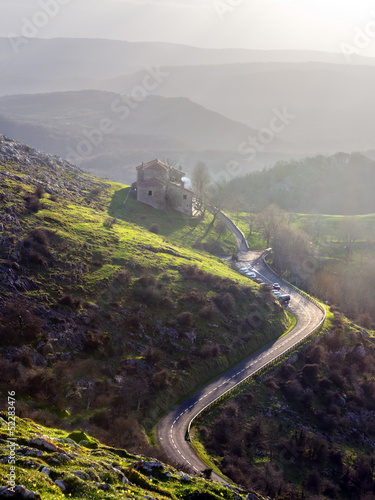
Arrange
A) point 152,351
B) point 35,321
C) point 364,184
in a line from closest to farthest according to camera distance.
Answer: point 35,321 < point 152,351 < point 364,184

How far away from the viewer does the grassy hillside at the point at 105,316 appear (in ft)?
115

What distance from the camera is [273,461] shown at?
38406mm

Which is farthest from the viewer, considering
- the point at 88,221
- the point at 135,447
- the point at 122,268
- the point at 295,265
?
the point at 295,265

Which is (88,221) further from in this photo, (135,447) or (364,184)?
(364,184)

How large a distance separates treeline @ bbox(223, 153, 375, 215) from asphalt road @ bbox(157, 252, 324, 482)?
323 feet

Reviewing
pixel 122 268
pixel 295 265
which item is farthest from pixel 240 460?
pixel 295 265

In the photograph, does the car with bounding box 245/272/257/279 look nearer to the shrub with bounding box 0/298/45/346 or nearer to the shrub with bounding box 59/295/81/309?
the shrub with bounding box 59/295/81/309

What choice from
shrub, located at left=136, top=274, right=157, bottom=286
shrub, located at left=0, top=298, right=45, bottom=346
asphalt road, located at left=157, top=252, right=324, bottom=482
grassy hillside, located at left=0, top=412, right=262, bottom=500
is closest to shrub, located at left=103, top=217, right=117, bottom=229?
shrub, located at left=136, top=274, right=157, bottom=286

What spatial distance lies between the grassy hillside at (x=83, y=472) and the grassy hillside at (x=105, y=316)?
8212 mm

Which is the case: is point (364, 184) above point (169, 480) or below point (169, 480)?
above

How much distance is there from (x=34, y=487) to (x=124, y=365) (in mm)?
26207

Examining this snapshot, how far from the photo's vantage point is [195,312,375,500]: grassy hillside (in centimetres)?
3681

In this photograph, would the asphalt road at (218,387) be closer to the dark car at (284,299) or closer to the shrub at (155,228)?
the dark car at (284,299)

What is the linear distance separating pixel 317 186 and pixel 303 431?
152140 mm
